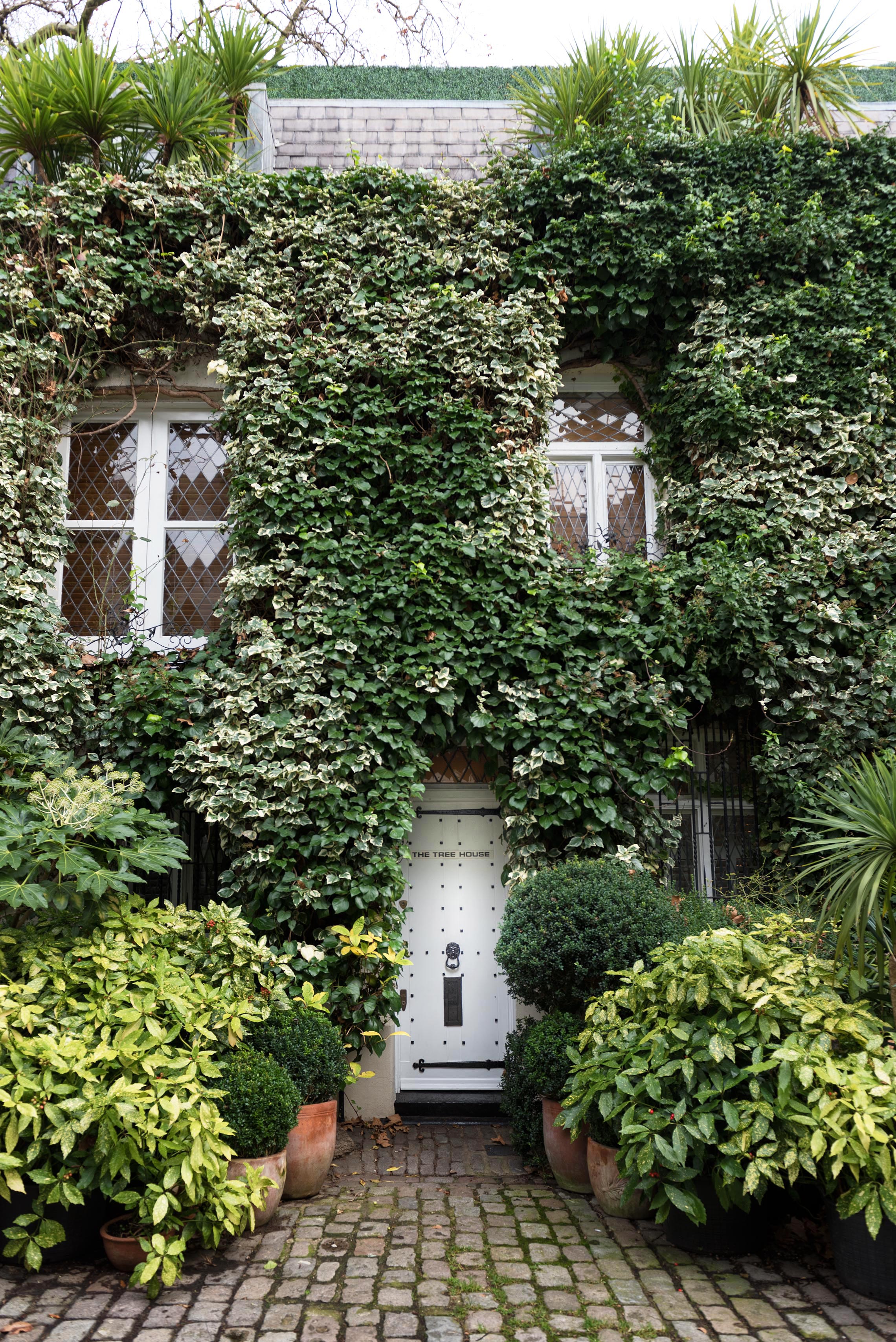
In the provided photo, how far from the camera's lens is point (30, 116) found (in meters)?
7.33

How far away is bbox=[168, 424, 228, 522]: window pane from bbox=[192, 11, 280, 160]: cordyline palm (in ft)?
7.94

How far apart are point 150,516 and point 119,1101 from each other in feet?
16.7

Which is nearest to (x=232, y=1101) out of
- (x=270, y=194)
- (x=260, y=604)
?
(x=260, y=604)

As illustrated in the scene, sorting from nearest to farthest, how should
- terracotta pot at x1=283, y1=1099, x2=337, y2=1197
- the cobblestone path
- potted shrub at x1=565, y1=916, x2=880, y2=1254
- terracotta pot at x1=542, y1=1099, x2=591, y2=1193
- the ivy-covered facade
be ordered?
the cobblestone path, potted shrub at x1=565, y1=916, x2=880, y2=1254, terracotta pot at x1=283, y1=1099, x2=337, y2=1197, terracotta pot at x1=542, y1=1099, x2=591, y2=1193, the ivy-covered facade

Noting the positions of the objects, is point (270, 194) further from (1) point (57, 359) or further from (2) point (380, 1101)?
(2) point (380, 1101)

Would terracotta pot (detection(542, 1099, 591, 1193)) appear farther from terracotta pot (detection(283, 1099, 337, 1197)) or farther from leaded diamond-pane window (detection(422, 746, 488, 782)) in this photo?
leaded diamond-pane window (detection(422, 746, 488, 782))

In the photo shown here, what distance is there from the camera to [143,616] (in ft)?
25.0

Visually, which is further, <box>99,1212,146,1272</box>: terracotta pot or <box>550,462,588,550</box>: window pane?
<box>550,462,588,550</box>: window pane

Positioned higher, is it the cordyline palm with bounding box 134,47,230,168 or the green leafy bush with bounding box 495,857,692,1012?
the cordyline palm with bounding box 134,47,230,168

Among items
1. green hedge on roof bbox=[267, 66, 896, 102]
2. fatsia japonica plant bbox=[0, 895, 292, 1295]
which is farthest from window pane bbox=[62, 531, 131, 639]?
green hedge on roof bbox=[267, 66, 896, 102]

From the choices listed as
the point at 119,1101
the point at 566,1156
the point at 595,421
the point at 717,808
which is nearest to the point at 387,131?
the point at 595,421

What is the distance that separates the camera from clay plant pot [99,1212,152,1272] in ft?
13.6

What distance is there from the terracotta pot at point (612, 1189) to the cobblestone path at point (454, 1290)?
0.07 meters

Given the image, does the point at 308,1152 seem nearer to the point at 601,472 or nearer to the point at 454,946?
the point at 454,946
